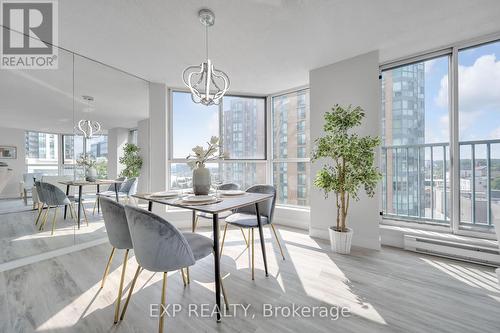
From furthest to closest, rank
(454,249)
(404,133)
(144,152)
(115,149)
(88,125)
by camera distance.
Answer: (144,152)
(115,149)
(404,133)
(88,125)
(454,249)

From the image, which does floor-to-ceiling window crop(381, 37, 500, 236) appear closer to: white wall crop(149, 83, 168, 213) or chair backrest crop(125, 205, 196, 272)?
chair backrest crop(125, 205, 196, 272)

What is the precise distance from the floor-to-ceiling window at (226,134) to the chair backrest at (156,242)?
2656 mm

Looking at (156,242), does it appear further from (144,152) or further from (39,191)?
(144,152)

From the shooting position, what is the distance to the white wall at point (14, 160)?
228 cm

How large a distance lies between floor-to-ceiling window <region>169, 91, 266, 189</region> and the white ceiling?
1084mm

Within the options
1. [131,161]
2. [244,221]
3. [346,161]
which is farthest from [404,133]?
[131,161]

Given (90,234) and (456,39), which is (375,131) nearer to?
(456,39)

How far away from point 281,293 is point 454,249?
2188 mm

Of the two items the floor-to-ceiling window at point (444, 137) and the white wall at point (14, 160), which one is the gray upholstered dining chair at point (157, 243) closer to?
the white wall at point (14, 160)

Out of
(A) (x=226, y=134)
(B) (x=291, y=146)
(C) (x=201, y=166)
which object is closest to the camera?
(C) (x=201, y=166)

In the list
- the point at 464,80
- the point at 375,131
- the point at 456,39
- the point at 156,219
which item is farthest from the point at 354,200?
the point at 156,219

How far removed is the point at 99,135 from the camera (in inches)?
122

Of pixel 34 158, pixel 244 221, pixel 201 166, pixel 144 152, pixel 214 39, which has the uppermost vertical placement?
pixel 214 39

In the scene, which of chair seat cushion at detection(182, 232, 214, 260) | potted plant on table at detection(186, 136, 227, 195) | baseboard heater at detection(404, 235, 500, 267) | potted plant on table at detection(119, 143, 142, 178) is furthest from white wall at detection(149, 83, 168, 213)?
baseboard heater at detection(404, 235, 500, 267)
